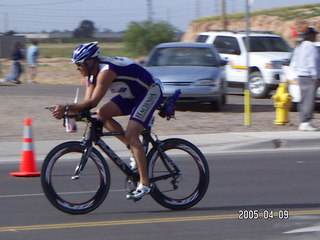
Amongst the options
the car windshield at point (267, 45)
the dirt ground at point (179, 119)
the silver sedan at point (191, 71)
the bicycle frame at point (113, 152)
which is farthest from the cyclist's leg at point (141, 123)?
the car windshield at point (267, 45)

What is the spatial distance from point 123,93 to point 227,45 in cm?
1562

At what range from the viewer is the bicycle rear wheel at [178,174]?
25.3 ft

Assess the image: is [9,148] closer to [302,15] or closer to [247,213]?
[247,213]

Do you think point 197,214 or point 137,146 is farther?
point 197,214

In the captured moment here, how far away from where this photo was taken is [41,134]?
1423cm

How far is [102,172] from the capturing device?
748 centimetres

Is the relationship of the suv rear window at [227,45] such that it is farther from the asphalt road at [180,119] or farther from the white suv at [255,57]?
the asphalt road at [180,119]

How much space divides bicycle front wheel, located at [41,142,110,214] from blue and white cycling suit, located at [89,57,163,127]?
1.88ft

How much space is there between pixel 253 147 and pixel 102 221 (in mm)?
6101

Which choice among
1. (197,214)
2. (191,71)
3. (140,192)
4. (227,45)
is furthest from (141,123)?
(227,45)

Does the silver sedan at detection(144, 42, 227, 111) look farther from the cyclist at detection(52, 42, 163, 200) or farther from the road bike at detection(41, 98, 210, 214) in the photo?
the cyclist at detection(52, 42, 163, 200)

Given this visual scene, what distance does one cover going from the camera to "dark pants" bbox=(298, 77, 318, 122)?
557 inches

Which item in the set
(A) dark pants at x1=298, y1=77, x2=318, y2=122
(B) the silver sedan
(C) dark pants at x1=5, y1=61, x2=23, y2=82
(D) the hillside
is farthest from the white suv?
(D) the hillside

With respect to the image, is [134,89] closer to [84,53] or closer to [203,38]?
[84,53]
